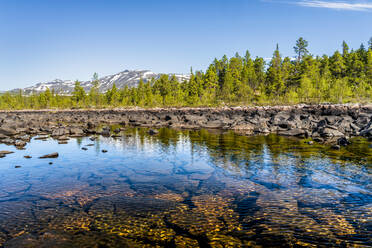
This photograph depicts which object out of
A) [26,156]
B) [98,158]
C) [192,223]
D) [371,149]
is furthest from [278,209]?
[26,156]

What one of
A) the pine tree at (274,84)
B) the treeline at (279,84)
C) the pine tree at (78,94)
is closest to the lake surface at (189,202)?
the treeline at (279,84)

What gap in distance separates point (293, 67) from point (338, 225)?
109593 mm

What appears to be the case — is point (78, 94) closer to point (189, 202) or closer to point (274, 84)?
point (274, 84)

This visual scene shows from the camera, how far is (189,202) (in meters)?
10.4

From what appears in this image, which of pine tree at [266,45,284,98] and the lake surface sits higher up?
pine tree at [266,45,284,98]

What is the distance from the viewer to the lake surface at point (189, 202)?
24.6 ft

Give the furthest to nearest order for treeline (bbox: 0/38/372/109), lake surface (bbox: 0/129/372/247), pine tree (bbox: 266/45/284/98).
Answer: pine tree (bbox: 266/45/284/98) → treeline (bbox: 0/38/372/109) → lake surface (bbox: 0/129/372/247)

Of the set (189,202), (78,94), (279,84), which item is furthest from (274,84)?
(78,94)

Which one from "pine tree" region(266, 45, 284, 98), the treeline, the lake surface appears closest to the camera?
the lake surface

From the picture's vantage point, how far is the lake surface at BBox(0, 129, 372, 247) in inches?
295

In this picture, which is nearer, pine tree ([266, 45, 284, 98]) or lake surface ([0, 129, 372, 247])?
lake surface ([0, 129, 372, 247])

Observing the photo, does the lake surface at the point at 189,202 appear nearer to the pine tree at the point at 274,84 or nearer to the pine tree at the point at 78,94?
the pine tree at the point at 274,84

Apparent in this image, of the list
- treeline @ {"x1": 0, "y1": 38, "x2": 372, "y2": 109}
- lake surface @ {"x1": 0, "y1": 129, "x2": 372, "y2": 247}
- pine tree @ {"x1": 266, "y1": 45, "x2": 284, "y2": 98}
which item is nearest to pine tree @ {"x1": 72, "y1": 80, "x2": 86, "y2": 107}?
treeline @ {"x1": 0, "y1": 38, "x2": 372, "y2": 109}

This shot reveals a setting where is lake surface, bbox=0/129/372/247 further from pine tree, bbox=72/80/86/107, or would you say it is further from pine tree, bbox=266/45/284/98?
pine tree, bbox=72/80/86/107
